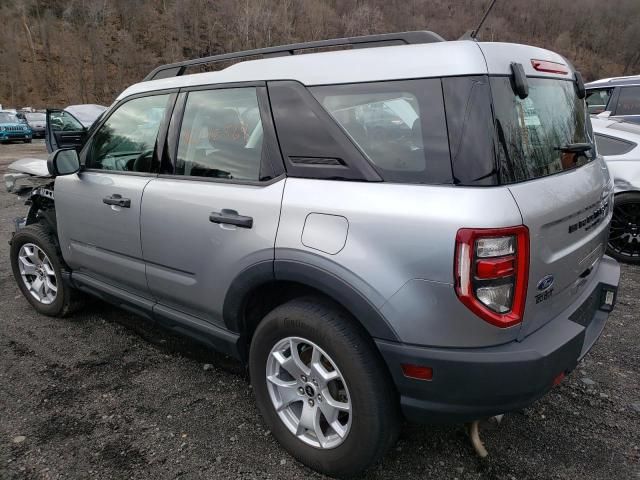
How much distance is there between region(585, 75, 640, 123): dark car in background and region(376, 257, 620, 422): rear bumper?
282 inches

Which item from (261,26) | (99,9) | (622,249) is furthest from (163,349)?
(99,9)

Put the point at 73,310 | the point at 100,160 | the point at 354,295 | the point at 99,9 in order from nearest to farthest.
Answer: the point at 354,295 → the point at 100,160 → the point at 73,310 → the point at 99,9

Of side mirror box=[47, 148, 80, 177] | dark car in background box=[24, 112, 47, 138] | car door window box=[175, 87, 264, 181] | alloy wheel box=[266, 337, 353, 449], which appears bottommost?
dark car in background box=[24, 112, 47, 138]

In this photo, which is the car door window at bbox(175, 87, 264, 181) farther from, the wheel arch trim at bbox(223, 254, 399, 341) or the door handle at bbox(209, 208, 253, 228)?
the wheel arch trim at bbox(223, 254, 399, 341)

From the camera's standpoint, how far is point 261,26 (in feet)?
196

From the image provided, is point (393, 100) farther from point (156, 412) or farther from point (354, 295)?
point (156, 412)

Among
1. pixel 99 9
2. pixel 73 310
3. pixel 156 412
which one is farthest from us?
pixel 99 9

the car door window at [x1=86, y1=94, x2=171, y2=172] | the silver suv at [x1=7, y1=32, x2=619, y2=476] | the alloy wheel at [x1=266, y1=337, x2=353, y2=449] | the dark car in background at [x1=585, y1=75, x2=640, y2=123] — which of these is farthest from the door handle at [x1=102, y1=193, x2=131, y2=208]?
the dark car in background at [x1=585, y1=75, x2=640, y2=123]

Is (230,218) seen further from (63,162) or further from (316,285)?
(63,162)

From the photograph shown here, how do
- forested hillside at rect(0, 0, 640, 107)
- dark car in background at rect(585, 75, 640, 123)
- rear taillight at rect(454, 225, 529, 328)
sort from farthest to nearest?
1. forested hillside at rect(0, 0, 640, 107)
2. dark car in background at rect(585, 75, 640, 123)
3. rear taillight at rect(454, 225, 529, 328)

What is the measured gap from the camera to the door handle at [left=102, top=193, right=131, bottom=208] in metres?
2.79

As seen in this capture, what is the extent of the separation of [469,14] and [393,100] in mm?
51713

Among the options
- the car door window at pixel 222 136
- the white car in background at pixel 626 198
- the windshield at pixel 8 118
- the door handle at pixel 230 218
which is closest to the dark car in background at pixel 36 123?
the windshield at pixel 8 118

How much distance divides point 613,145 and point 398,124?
4.50m
